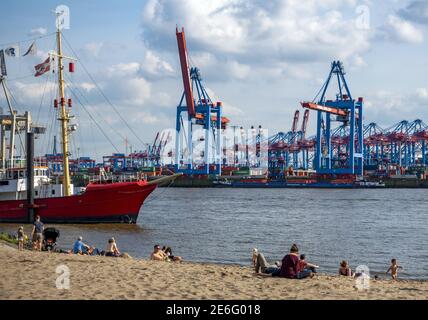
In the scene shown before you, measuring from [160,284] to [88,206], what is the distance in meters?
26.7

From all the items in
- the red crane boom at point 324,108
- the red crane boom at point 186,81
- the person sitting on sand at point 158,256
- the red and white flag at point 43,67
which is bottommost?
the person sitting on sand at point 158,256

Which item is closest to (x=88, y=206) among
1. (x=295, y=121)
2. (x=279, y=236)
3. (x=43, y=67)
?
(x=43, y=67)

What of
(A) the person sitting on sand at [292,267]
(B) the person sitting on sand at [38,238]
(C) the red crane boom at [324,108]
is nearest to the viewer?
(A) the person sitting on sand at [292,267]

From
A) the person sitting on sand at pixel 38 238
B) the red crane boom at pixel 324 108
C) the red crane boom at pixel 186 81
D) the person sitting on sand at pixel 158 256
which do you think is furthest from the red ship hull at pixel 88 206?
the red crane boom at pixel 186 81

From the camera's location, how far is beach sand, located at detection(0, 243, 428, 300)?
12570mm

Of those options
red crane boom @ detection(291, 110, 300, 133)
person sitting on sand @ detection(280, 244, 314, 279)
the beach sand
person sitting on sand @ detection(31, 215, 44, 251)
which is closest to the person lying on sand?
person sitting on sand @ detection(280, 244, 314, 279)

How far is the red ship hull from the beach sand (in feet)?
73.5

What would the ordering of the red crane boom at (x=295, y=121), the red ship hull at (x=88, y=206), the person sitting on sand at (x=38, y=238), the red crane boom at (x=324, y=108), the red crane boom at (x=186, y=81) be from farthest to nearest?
the red crane boom at (x=295, y=121)
the red crane boom at (x=186, y=81)
the red crane boom at (x=324, y=108)
the red ship hull at (x=88, y=206)
the person sitting on sand at (x=38, y=238)

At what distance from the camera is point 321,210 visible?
57281mm

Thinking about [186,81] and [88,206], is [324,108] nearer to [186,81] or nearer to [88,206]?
[186,81]

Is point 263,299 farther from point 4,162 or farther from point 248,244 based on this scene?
point 4,162

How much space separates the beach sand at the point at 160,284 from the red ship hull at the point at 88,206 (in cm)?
2240

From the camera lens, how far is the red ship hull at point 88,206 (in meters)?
39.7

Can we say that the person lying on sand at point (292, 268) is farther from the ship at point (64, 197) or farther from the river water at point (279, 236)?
the ship at point (64, 197)
